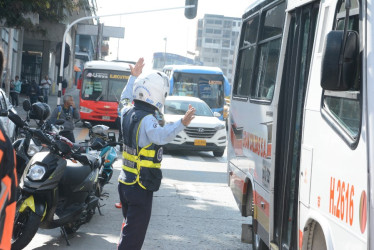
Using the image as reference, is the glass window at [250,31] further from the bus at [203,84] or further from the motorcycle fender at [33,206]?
the bus at [203,84]

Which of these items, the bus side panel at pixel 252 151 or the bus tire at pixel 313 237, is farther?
the bus side panel at pixel 252 151

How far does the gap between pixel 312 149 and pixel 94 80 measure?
2461 cm

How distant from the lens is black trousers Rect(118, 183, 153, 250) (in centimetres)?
581

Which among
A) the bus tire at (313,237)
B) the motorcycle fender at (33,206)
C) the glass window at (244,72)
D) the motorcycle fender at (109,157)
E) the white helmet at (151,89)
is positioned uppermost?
the glass window at (244,72)

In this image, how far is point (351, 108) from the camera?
3.95 m

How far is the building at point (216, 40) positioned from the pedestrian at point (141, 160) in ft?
607

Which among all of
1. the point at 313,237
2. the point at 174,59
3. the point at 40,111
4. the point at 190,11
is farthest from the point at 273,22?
the point at 174,59

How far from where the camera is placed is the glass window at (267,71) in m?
6.24

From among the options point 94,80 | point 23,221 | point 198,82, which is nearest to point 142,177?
point 23,221

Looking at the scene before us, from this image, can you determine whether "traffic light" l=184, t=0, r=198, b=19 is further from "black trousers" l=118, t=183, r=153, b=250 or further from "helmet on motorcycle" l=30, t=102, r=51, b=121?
"black trousers" l=118, t=183, r=153, b=250

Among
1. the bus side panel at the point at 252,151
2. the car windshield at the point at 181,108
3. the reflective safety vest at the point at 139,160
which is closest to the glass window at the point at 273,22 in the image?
the bus side panel at the point at 252,151

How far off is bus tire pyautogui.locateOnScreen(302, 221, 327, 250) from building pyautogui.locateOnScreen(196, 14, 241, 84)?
611ft

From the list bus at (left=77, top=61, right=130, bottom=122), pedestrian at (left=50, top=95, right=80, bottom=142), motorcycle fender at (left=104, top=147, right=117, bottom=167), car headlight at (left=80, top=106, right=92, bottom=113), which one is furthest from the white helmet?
car headlight at (left=80, top=106, right=92, bottom=113)

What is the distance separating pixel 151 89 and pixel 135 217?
1064 mm
